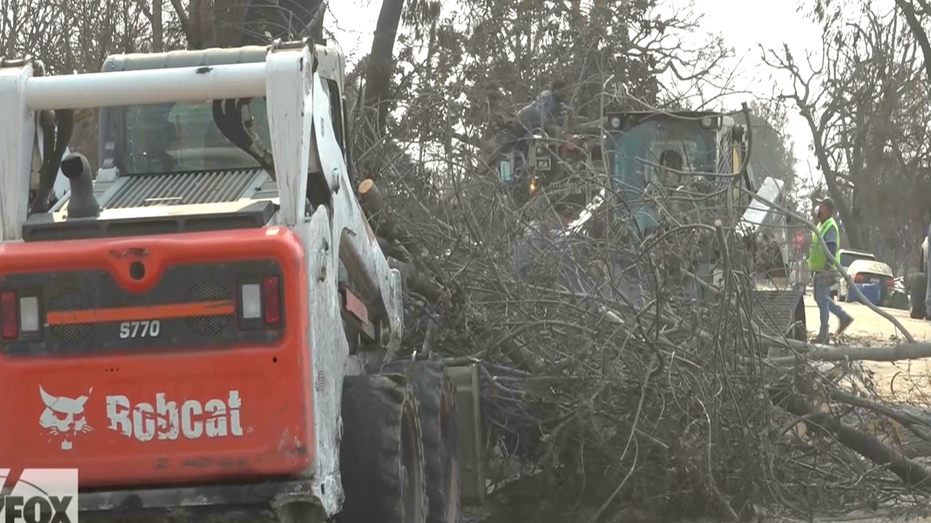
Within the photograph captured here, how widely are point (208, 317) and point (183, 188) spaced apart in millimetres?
1229

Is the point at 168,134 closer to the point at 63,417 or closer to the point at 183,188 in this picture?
the point at 183,188

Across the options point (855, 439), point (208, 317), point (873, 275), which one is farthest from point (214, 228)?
point (873, 275)

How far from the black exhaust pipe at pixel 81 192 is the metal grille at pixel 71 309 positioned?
43cm

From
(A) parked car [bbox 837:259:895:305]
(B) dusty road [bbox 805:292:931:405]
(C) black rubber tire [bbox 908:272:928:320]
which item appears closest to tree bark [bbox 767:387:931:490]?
(B) dusty road [bbox 805:292:931:405]

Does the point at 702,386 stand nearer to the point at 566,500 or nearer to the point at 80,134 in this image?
the point at 566,500

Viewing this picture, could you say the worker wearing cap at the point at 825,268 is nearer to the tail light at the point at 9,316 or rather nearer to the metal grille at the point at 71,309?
the metal grille at the point at 71,309

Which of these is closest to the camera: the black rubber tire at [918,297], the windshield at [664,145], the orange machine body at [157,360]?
the orange machine body at [157,360]

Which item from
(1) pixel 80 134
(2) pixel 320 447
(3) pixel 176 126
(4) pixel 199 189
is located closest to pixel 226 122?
(4) pixel 199 189

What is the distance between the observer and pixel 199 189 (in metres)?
5.46

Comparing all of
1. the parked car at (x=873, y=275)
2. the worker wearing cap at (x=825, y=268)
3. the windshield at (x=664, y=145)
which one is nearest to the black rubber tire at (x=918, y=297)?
the parked car at (x=873, y=275)

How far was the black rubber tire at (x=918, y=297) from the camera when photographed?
25.1 metres

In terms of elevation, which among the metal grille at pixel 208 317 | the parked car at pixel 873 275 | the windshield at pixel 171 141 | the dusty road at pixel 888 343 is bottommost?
the parked car at pixel 873 275

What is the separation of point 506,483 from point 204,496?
3.54 meters

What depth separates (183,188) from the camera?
219 inches
